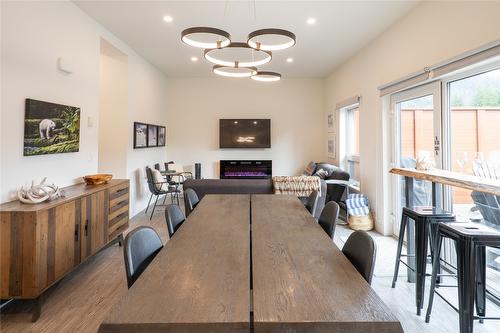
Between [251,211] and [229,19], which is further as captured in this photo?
[229,19]

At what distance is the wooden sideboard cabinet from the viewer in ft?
6.84

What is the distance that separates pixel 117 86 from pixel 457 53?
4871 mm

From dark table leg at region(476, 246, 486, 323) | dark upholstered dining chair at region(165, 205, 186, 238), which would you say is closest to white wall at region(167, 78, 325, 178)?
dark upholstered dining chair at region(165, 205, 186, 238)

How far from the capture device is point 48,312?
7.36 ft

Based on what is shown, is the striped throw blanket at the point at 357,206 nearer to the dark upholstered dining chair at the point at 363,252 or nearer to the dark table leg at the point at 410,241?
the dark table leg at the point at 410,241

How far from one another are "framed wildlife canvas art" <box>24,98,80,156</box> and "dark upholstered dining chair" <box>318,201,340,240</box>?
2.86m

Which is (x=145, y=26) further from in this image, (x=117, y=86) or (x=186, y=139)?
(x=186, y=139)

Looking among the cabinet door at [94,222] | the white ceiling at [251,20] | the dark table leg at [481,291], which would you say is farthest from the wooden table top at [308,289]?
the white ceiling at [251,20]

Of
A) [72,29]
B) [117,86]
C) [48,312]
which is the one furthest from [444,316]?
[117,86]

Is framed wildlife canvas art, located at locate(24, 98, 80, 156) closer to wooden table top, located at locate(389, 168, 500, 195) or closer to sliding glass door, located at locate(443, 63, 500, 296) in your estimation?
wooden table top, located at locate(389, 168, 500, 195)

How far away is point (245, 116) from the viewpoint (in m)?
7.31

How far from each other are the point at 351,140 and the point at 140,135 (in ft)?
14.8

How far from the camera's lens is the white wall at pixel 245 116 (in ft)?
23.8

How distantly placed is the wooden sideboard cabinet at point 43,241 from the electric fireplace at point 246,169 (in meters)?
4.41
